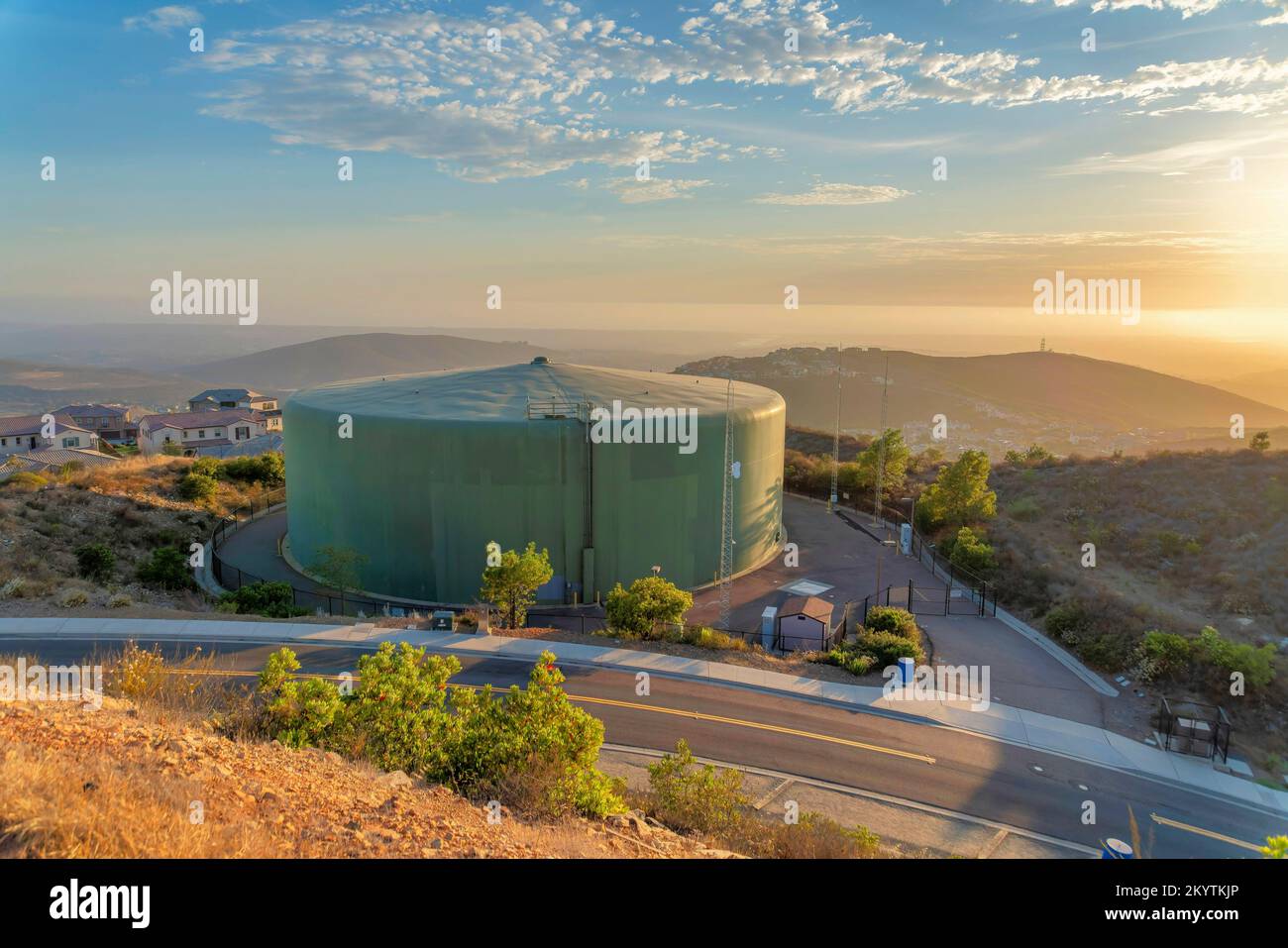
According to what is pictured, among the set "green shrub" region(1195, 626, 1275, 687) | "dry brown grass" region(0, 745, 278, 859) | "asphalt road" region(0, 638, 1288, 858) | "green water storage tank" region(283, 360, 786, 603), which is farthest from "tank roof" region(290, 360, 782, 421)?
"dry brown grass" region(0, 745, 278, 859)

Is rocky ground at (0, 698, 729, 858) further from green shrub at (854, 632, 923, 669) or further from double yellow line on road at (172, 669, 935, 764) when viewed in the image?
green shrub at (854, 632, 923, 669)

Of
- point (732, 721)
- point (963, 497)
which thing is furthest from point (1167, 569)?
point (732, 721)

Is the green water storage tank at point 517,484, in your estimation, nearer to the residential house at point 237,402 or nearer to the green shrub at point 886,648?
the green shrub at point 886,648

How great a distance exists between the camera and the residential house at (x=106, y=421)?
13225 cm

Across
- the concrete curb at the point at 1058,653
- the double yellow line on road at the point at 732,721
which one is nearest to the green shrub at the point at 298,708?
the double yellow line on road at the point at 732,721

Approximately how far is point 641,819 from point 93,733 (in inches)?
363

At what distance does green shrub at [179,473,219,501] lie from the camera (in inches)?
1895

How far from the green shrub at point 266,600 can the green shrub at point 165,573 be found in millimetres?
3115

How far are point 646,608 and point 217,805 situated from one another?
19.4m

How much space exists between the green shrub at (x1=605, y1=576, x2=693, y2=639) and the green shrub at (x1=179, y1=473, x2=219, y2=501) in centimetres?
3356

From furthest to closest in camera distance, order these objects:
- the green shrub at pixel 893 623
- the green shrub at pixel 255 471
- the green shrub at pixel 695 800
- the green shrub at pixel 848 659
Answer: the green shrub at pixel 255 471
the green shrub at pixel 893 623
the green shrub at pixel 848 659
the green shrub at pixel 695 800
